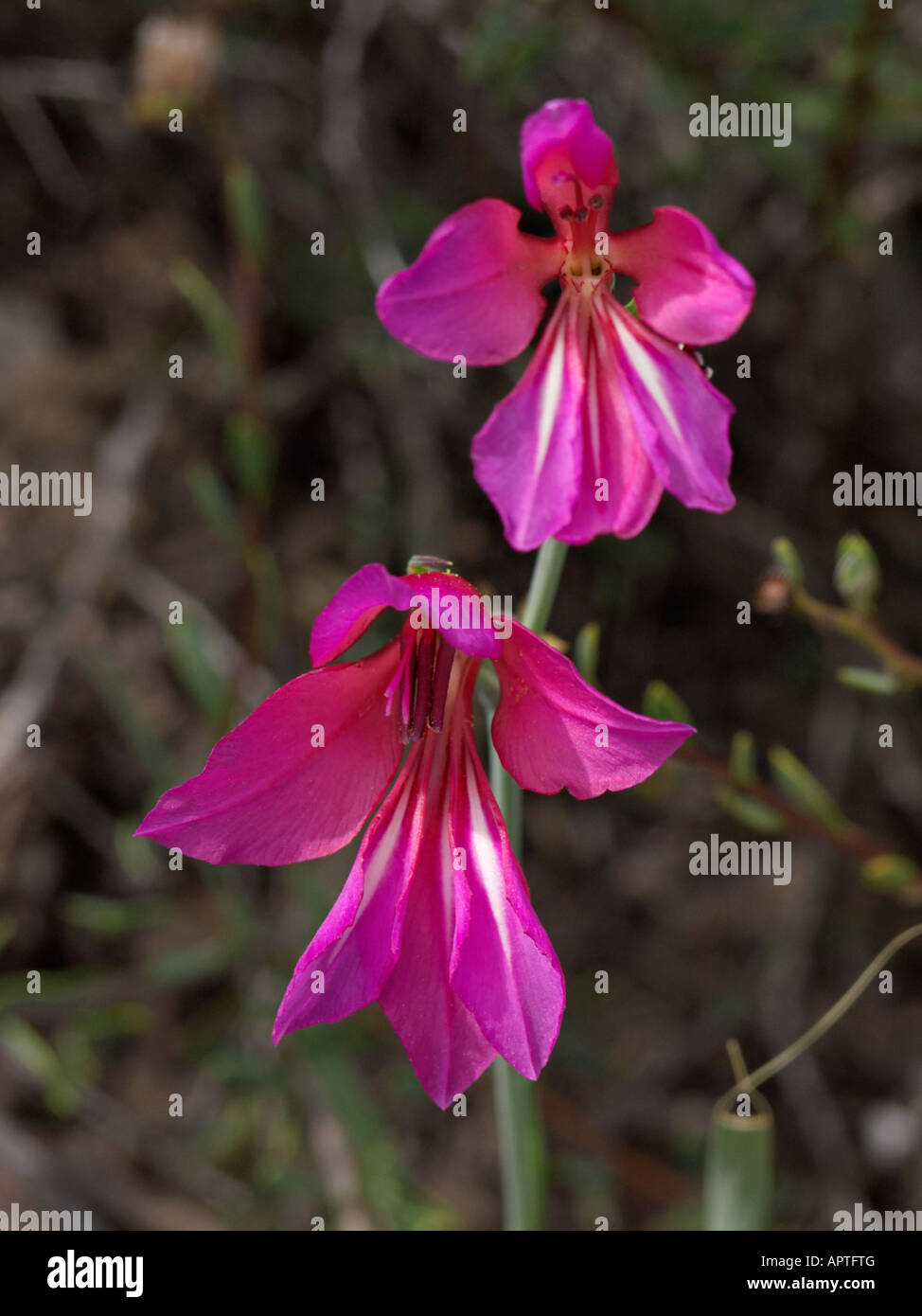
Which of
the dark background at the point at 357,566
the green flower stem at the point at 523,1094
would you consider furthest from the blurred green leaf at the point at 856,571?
the dark background at the point at 357,566

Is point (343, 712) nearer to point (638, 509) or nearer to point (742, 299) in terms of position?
point (638, 509)

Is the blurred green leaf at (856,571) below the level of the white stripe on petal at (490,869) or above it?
above

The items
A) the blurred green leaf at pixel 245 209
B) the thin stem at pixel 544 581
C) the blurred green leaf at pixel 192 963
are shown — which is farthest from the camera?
the blurred green leaf at pixel 192 963

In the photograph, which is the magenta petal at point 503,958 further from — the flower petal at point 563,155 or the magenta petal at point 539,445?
the flower petal at point 563,155

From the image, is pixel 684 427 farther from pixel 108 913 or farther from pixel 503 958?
pixel 108 913

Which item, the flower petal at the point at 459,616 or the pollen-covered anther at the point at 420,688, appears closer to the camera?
the flower petal at the point at 459,616

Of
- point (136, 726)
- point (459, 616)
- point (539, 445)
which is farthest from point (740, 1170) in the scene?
point (136, 726)
